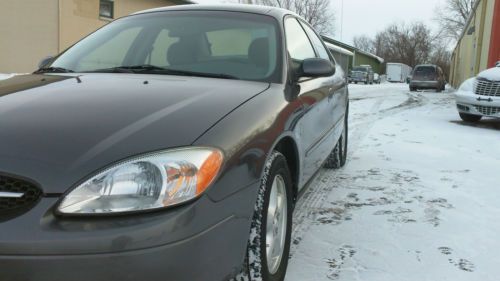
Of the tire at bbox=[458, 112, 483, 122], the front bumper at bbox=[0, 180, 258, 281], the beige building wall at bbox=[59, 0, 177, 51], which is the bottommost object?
the tire at bbox=[458, 112, 483, 122]

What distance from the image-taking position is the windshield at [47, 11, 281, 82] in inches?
116

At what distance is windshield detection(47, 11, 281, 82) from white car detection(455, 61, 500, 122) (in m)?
7.44

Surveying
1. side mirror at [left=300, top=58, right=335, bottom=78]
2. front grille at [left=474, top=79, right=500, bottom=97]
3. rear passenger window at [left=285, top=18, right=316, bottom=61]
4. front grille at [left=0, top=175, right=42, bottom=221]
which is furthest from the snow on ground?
front grille at [left=474, top=79, right=500, bottom=97]

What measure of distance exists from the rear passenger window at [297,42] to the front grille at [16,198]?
6.32ft

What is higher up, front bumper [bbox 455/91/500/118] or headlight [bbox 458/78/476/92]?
headlight [bbox 458/78/476/92]

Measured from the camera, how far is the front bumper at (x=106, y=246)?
1.56 metres

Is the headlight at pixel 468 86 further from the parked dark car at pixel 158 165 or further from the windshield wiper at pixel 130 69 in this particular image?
Answer: the windshield wiper at pixel 130 69

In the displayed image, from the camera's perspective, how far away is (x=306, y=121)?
3107mm

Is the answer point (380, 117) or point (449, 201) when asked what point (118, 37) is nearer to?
point (449, 201)

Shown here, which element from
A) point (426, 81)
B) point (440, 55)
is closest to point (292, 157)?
point (426, 81)

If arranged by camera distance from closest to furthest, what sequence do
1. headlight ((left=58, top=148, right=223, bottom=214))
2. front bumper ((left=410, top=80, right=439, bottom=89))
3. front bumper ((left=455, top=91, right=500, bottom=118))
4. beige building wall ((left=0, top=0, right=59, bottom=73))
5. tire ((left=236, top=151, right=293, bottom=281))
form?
headlight ((left=58, top=148, right=223, bottom=214)) → tire ((left=236, top=151, right=293, bottom=281)) → front bumper ((left=455, top=91, right=500, bottom=118)) → beige building wall ((left=0, top=0, right=59, bottom=73)) → front bumper ((left=410, top=80, right=439, bottom=89))

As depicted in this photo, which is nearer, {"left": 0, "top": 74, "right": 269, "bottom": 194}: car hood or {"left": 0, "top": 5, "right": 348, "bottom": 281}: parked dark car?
{"left": 0, "top": 5, "right": 348, "bottom": 281}: parked dark car

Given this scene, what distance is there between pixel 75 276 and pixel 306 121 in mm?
1851

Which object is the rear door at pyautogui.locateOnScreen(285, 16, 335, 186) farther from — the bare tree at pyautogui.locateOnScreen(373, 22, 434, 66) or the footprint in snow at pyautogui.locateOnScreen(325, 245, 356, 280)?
the bare tree at pyautogui.locateOnScreen(373, 22, 434, 66)
